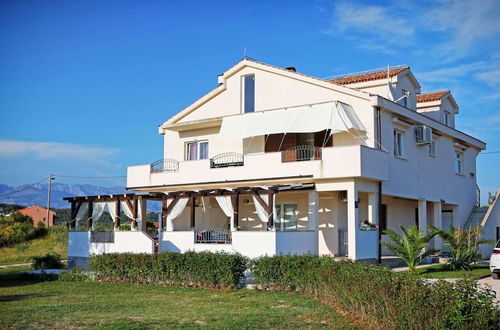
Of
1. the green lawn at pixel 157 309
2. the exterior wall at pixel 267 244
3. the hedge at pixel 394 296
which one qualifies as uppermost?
the exterior wall at pixel 267 244

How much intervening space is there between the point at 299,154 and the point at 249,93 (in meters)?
5.51

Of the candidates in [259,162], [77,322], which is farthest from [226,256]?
[259,162]

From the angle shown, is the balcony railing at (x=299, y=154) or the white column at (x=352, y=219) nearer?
the white column at (x=352, y=219)

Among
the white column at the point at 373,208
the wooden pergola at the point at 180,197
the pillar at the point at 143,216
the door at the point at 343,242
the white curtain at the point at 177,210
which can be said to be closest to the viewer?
the wooden pergola at the point at 180,197

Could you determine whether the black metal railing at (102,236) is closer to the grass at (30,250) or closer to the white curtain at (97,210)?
the white curtain at (97,210)

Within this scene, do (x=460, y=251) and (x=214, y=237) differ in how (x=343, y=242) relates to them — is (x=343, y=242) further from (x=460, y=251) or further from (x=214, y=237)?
(x=214, y=237)

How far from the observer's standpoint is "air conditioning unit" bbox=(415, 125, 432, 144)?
29328mm

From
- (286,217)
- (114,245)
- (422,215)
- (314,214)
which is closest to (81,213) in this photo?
(114,245)

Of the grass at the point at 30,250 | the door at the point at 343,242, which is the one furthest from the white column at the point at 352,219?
the grass at the point at 30,250

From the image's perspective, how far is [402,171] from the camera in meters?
28.2

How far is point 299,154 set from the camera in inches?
1046

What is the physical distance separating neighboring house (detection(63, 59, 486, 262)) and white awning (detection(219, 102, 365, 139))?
0.06m

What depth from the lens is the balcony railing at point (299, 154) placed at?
25906 mm

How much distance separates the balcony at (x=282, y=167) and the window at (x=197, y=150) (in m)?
1.66
